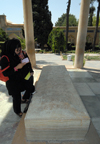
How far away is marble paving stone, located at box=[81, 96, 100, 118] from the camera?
2554 mm

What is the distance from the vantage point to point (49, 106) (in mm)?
1735

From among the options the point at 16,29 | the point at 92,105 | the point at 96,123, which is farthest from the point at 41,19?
the point at 96,123

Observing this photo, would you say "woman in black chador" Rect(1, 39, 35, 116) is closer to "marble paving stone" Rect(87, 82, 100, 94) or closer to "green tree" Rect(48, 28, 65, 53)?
"marble paving stone" Rect(87, 82, 100, 94)

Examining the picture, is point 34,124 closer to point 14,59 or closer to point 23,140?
point 23,140

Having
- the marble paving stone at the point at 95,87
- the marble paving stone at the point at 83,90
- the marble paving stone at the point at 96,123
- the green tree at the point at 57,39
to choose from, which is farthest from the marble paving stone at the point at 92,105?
the green tree at the point at 57,39

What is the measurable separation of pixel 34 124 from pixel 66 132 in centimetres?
51

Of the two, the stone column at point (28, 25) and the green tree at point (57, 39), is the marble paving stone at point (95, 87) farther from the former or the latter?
the green tree at point (57, 39)

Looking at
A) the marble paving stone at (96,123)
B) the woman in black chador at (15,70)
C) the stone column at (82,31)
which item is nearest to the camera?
the woman in black chador at (15,70)

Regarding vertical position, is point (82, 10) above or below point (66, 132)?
above

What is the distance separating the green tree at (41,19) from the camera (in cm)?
1939

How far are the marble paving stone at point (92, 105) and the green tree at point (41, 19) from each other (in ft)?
61.7

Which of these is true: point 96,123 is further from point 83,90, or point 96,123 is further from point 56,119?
point 83,90

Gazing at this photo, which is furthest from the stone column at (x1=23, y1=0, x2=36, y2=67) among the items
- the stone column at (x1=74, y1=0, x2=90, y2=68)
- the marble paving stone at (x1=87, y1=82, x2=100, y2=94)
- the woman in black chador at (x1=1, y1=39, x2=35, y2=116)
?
the woman in black chador at (x1=1, y1=39, x2=35, y2=116)

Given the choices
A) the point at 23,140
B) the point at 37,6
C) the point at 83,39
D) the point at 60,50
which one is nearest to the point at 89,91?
the point at 23,140
